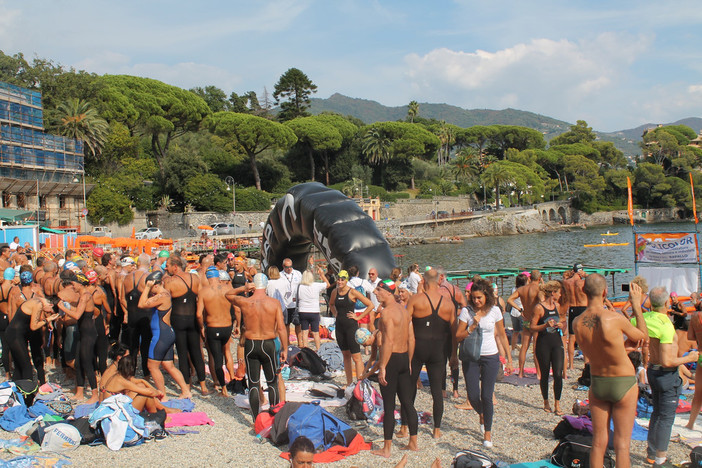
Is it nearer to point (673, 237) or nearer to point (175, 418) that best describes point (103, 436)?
point (175, 418)

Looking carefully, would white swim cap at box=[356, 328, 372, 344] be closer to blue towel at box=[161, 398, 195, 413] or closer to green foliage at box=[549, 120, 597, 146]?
blue towel at box=[161, 398, 195, 413]

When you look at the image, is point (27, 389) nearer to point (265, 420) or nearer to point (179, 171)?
point (265, 420)

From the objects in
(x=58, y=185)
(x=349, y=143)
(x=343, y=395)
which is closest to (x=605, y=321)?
(x=343, y=395)

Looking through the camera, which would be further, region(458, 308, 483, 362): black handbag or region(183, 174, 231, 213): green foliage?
region(183, 174, 231, 213): green foliage

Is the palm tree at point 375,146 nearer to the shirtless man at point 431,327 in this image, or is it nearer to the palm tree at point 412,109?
the palm tree at point 412,109

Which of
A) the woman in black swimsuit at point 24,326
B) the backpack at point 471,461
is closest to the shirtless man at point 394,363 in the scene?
the backpack at point 471,461

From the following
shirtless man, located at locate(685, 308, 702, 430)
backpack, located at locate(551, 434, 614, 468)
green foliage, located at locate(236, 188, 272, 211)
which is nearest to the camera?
backpack, located at locate(551, 434, 614, 468)

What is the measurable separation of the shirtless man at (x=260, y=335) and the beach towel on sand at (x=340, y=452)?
882 mm

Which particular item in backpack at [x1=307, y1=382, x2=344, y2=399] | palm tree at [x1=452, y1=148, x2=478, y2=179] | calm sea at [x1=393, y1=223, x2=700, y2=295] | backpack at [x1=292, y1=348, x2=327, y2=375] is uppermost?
palm tree at [x1=452, y1=148, x2=478, y2=179]

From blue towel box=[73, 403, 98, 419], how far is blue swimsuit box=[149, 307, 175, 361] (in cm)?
82

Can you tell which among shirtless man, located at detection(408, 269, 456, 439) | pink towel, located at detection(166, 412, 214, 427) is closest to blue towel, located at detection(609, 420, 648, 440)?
shirtless man, located at detection(408, 269, 456, 439)

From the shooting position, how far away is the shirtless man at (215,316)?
6652 mm

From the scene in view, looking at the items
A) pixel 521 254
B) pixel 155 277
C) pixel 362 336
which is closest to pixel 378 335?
pixel 362 336

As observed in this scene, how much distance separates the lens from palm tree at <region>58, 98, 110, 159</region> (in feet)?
139
